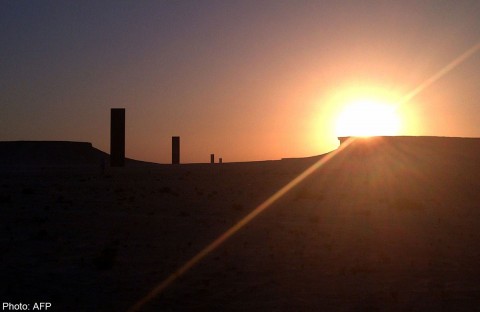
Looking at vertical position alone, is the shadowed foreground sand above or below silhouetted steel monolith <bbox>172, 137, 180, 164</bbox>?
below

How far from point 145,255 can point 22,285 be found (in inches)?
160

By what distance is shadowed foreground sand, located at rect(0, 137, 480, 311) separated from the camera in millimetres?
14000

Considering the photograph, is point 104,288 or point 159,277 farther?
point 159,277

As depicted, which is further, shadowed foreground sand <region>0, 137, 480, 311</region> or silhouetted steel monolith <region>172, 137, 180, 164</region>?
silhouetted steel monolith <region>172, 137, 180, 164</region>

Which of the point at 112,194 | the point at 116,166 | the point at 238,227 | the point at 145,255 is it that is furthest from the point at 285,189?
the point at 116,166

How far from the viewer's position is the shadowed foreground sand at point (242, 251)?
14000 millimetres

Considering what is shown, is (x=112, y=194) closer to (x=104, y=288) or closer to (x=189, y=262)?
(x=189, y=262)

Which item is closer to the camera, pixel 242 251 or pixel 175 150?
pixel 242 251

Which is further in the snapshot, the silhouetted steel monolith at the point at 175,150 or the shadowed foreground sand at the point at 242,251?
the silhouetted steel monolith at the point at 175,150

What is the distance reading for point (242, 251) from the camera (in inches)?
742

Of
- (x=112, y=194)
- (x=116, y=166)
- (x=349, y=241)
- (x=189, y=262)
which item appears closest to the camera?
(x=189, y=262)

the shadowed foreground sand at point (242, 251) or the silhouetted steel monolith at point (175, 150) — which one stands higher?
the silhouetted steel monolith at point (175, 150)

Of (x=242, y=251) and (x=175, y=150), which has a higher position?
(x=175, y=150)

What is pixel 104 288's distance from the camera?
48.0ft
